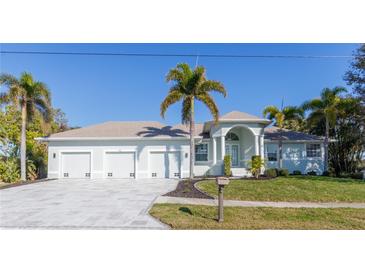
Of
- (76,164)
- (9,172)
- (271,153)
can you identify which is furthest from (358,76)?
(9,172)

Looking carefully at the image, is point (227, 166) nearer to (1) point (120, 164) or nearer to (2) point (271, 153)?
(2) point (271, 153)

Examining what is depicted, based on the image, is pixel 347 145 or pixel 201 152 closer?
pixel 201 152

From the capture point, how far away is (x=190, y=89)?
1319cm

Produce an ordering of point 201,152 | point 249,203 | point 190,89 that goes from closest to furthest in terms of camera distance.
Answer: point 249,203
point 190,89
point 201,152

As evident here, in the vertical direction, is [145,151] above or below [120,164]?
above

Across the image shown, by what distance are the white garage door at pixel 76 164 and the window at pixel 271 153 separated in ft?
47.3


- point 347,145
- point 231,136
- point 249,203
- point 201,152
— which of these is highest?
point 231,136

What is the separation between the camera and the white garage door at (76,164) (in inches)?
600

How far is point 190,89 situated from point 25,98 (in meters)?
11.0

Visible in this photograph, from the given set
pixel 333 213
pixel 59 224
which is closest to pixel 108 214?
pixel 59 224

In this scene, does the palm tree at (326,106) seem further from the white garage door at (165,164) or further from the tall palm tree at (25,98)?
the tall palm tree at (25,98)

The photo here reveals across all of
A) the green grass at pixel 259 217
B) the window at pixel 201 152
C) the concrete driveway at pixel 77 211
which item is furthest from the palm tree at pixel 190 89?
the green grass at pixel 259 217

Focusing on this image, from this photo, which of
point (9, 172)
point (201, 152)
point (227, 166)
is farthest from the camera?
point (201, 152)

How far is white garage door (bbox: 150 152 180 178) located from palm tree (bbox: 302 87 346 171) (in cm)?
1212
